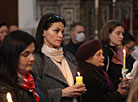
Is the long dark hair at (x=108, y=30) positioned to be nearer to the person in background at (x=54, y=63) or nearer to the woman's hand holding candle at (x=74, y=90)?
the person in background at (x=54, y=63)

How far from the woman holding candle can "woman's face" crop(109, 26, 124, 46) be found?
94cm

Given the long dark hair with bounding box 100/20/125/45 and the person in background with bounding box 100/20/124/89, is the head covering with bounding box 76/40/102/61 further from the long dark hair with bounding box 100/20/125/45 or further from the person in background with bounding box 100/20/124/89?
the long dark hair with bounding box 100/20/125/45

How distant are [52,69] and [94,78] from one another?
1.65ft

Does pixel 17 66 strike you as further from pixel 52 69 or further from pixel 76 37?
pixel 76 37

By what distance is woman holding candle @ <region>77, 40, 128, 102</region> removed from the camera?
309 cm

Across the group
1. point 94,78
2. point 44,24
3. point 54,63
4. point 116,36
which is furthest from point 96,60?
point 116,36

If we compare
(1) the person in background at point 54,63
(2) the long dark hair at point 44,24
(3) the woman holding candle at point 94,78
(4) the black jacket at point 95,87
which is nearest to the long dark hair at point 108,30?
(3) the woman holding candle at point 94,78

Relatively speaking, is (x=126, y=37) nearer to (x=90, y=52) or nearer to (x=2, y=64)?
(x=90, y=52)

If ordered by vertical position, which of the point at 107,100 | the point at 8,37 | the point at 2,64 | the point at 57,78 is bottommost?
the point at 107,100

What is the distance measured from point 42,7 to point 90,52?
5.72 meters

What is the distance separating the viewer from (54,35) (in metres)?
2.98

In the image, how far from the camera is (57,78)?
2.84 m

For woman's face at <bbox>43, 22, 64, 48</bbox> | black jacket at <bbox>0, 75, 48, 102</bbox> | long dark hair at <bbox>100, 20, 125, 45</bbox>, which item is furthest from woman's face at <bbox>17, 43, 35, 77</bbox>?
long dark hair at <bbox>100, 20, 125, 45</bbox>

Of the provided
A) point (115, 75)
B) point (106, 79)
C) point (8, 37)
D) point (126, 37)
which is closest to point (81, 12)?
point (126, 37)
